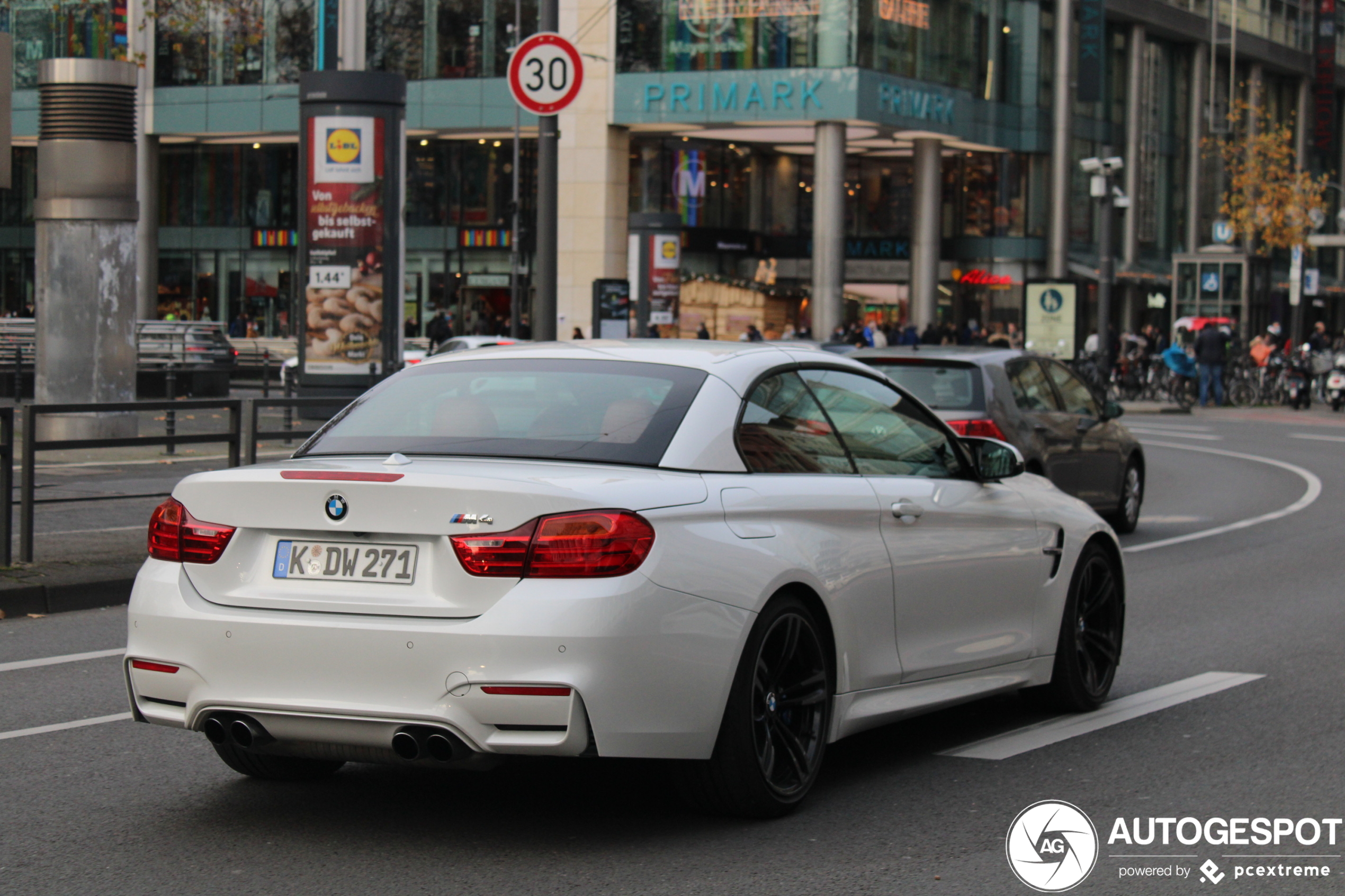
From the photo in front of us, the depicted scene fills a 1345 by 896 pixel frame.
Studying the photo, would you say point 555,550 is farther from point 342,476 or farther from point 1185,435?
point 1185,435

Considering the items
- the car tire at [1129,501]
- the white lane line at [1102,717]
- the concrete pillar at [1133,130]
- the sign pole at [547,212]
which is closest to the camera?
the white lane line at [1102,717]

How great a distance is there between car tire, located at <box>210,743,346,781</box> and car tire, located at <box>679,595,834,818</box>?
1.34m

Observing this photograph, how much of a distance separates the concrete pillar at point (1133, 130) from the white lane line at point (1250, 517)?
135ft

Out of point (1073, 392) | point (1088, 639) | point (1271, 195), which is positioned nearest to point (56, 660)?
point (1088, 639)

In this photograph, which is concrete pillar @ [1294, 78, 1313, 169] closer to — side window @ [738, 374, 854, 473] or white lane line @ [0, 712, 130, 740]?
side window @ [738, 374, 854, 473]

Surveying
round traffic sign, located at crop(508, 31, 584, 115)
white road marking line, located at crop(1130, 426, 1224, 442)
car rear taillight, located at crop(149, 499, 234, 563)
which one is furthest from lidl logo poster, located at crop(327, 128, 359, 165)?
car rear taillight, located at crop(149, 499, 234, 563)

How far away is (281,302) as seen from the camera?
203 feet

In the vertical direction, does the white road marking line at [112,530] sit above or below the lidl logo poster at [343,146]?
below

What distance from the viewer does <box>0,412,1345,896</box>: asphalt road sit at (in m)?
4.75

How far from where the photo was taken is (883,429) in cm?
632

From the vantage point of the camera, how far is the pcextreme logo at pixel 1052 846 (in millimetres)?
4832

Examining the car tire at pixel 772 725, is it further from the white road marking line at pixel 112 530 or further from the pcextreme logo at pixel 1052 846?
the white road marking line at pixel 112 530

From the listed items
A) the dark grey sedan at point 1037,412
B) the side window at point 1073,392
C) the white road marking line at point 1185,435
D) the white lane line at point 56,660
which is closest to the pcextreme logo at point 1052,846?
the white lane line at point 56,660

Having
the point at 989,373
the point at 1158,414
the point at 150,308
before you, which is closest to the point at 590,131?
the point at 150,308
